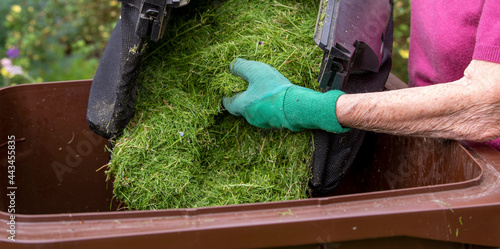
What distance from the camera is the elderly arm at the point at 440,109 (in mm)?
1281

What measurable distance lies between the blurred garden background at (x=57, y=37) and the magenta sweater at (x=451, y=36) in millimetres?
1725

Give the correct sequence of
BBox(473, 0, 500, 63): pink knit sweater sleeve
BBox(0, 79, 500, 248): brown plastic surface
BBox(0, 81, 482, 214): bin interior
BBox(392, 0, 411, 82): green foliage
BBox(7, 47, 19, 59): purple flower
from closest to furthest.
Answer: BBox(0, 79, 500, 248): brown plastic surface, BBox(473, 0, 500, 63): pink knit sweater sleeve, BBox(0, 81, 482, 214): bin interior, BBox(7, 47, 19, 59): purple flower, BBox(392, 0, 411, 82): green foliage

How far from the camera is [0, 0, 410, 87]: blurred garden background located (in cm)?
321

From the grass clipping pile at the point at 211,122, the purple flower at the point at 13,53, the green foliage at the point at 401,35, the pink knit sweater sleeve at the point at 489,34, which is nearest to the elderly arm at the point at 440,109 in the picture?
the pink knit sweater sleeve at the point at 489,34

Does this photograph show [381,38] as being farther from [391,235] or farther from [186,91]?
[391,235]

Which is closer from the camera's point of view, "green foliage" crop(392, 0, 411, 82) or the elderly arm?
the elderly arm

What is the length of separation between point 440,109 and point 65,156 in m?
1.42

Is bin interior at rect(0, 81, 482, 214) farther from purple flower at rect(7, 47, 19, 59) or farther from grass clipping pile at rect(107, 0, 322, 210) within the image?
purple flower at rect(7, 47, 19, 59)

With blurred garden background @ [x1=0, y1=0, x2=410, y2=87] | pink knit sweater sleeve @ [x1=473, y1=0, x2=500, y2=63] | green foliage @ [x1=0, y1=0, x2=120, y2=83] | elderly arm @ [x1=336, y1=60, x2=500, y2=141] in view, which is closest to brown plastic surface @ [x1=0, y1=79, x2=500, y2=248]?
elderly arm @ [x1=336, y1=60, x2=500, y2=141]

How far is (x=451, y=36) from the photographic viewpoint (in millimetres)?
1557

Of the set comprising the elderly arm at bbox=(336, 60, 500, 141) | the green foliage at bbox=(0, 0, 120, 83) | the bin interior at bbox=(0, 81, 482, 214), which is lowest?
the green foliage at bbox=(0, 0, 120, 83)

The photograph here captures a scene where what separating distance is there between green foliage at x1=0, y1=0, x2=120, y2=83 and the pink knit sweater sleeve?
8.90 ft

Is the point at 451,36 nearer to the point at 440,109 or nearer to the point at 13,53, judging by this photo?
the point at 440,109

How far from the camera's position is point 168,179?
1450 millimetres
